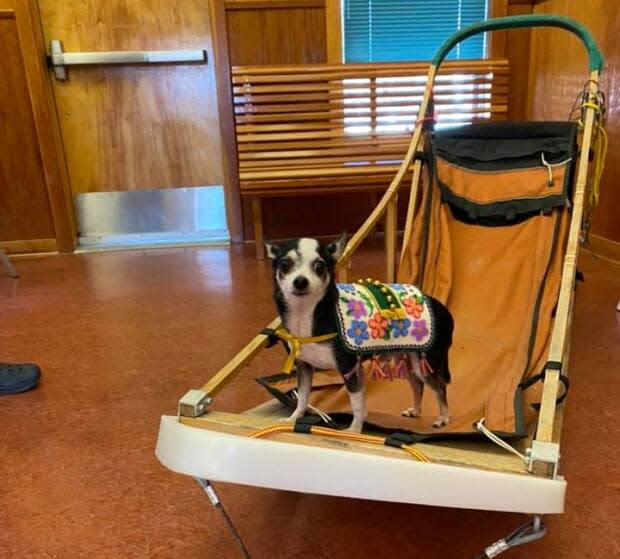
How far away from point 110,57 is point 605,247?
10.0 feet

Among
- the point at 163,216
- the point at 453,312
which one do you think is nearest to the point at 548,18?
the point at 453,312

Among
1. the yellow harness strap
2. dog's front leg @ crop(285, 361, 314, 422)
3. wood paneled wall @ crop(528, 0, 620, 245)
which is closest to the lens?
the yellow harness strap

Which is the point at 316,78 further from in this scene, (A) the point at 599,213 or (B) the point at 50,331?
(B) the point at 50,331

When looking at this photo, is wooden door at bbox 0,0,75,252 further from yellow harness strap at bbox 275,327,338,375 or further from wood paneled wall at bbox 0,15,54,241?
yellow harness strap at bbox 275,327,338,375

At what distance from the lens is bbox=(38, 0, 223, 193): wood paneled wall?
335 cm

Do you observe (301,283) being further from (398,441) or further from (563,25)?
(563,25)

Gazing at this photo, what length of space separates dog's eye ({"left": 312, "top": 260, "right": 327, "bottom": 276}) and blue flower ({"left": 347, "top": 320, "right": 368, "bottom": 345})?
122 mm

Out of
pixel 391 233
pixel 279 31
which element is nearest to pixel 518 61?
pixel 279 31

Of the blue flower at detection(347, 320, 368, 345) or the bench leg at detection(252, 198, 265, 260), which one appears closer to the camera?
the blue flower at detection(347, 320, 368, 345)

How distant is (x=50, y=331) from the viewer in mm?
2344

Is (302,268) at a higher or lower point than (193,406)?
higher

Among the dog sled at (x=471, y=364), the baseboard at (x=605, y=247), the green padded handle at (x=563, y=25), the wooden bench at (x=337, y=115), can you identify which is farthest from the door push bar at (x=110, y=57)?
the baseboard at (x=605, y=247)

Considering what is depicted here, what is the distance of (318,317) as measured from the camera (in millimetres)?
1113

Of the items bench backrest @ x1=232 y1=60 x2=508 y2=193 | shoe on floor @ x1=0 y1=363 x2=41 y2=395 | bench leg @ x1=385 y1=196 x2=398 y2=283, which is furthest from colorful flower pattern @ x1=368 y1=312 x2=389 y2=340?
bench backrest @ x1=232 y1=60 x2=508 y2=193
